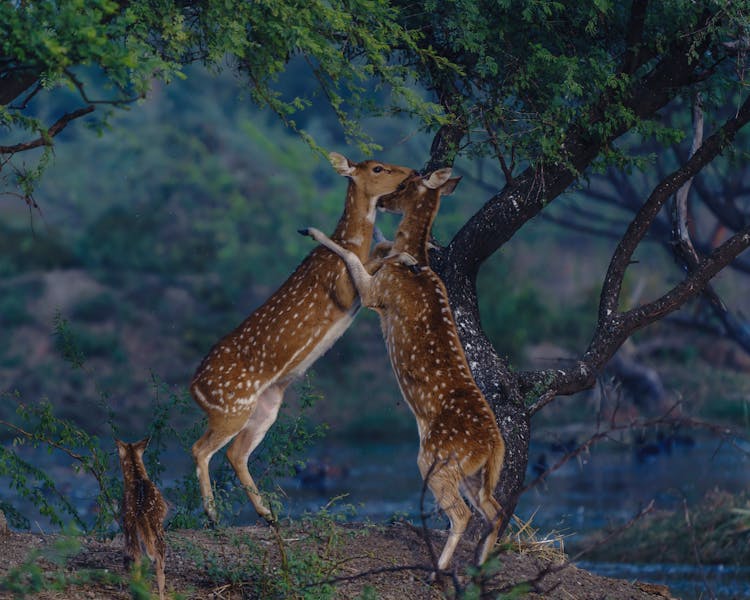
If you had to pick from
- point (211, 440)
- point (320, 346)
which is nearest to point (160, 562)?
point (211, 440)

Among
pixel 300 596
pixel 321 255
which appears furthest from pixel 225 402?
pixel 300 596

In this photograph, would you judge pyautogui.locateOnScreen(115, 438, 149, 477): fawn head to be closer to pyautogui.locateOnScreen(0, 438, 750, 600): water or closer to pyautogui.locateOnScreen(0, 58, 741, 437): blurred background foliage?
pyautogui.locateOnScreen(0, 438, 750, 600): water

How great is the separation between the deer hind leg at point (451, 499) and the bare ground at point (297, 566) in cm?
25

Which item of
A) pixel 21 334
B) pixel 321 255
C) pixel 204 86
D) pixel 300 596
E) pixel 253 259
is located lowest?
pixel 300 596

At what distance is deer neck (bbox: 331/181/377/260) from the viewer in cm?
955

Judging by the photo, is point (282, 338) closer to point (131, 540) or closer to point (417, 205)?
point (417, 205)

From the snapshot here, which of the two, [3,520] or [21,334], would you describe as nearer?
[3,520]

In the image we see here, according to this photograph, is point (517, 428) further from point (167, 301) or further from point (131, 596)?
point (167, 301)

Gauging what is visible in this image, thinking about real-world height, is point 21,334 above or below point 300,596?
above

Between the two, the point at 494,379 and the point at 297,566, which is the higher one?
the point at 494,379

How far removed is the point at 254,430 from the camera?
9.19 m

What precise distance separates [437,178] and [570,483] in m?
9.09

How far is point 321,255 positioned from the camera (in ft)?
30.5

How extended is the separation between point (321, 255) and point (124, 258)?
20.1 metres
